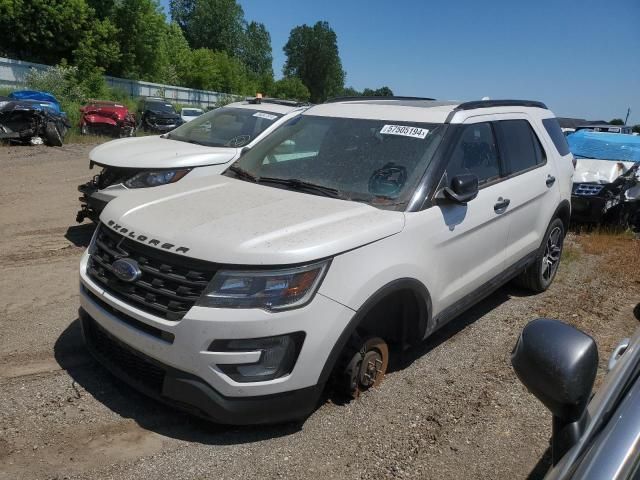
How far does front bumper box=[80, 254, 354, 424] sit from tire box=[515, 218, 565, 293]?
9.98 ft

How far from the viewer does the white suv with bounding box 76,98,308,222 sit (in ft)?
18.6

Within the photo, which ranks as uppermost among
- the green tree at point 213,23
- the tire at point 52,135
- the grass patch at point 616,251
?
the green tree at point 213,23

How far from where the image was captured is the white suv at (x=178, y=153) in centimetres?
568

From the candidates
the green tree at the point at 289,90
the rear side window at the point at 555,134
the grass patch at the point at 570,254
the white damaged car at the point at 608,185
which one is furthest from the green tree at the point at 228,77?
the rear side window at the point at 555,134

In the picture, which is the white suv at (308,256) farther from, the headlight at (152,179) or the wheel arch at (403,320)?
the headlight at (152,179)

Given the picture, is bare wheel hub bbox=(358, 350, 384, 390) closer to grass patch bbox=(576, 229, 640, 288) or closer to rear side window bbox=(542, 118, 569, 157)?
rear side window bbox=(542, 118, 569, 157)

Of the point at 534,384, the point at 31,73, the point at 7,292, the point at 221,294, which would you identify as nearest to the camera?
the point at 534,384

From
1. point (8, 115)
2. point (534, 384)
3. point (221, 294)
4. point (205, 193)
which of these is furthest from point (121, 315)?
point (8, 115)

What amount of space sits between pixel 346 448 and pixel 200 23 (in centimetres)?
8971

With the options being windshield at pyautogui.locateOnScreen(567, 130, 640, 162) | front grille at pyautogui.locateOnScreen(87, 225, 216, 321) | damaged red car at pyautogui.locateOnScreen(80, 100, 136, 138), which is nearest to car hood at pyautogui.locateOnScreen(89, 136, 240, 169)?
front grille at pyautogui.locateOnScreen(87, 225, 216, 321)

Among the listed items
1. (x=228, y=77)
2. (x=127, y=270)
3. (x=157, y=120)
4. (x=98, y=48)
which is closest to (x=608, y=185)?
(x=127, y=270)

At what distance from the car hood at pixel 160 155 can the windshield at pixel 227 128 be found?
0.28m

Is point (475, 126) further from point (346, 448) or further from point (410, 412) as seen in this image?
point (346, 448)

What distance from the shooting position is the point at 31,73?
2744cm
